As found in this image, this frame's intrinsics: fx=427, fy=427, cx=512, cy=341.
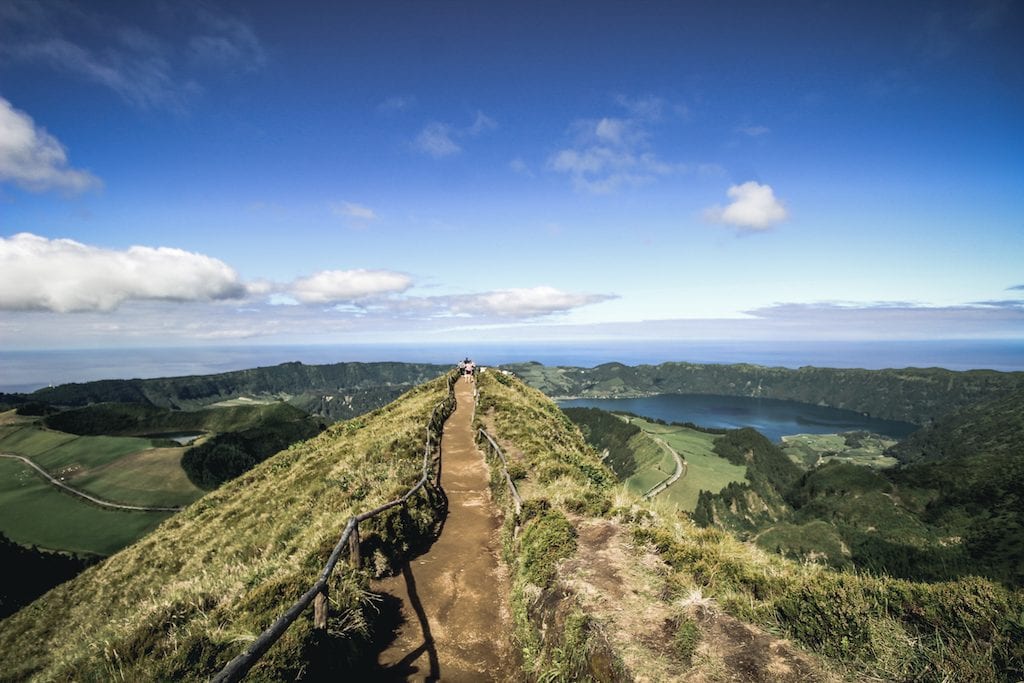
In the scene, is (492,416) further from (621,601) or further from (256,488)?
(621,601)

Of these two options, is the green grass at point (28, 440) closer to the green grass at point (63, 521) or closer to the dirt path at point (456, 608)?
the green grass at point (63, 521)

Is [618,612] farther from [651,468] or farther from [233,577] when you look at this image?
[651,468]

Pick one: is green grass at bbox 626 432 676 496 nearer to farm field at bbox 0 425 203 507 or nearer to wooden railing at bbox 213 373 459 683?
farm field at bbox 0 425 203 507

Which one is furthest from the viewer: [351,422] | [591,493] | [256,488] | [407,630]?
[351,422]

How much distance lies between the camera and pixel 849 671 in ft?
21.2

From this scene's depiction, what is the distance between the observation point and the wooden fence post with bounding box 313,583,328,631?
8.32 metres

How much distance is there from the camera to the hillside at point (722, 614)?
641cm

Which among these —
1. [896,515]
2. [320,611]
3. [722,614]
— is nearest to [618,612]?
[722,614]

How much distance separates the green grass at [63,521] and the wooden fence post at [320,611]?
385ft

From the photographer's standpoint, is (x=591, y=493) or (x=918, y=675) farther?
(x=591, y=493)

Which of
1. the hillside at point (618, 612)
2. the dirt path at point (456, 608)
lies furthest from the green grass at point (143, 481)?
the dirt path at point (456, 608)

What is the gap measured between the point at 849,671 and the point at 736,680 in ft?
5.51

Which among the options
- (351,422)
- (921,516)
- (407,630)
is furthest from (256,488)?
(921,516)

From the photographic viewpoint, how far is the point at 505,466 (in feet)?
61.5
